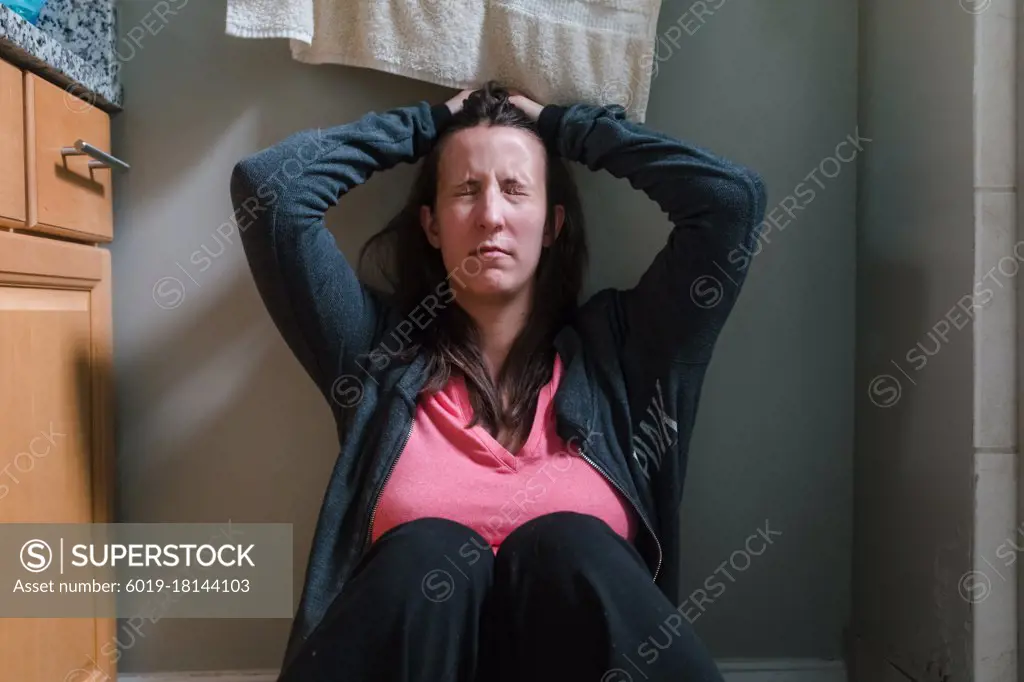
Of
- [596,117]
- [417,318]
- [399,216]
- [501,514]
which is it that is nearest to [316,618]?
[501,514]

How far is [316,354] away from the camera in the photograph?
899mm

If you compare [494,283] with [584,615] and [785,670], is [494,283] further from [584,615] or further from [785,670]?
[785,670]

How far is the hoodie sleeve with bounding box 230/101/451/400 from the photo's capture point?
2.76 ft

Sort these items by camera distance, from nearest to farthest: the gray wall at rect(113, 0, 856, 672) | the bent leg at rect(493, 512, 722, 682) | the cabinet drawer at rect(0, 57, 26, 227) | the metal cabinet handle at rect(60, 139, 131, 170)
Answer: the bent leg at rect(493, 512, 722, 682), the cabinet drawer at rect(0, 57, 26, 227), the metal cabinet handle at rect(60, 139, 131, 170), the gray wall at rect(113, 0, 856, 672)

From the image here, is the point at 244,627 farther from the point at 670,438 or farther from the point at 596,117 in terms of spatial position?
the point at 596,117

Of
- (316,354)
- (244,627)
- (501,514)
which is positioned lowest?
(244,627)

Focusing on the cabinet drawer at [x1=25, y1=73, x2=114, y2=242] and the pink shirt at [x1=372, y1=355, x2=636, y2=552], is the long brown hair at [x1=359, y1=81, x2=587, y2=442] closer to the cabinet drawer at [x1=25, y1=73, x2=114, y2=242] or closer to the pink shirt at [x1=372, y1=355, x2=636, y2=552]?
the pink shirt at [x1=372, y1=355, x2=636, y2=552]

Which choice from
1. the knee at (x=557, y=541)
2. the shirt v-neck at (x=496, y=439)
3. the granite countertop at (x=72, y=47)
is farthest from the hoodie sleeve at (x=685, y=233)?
the granite countertop at (x=72, y=47)

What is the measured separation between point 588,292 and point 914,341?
430 mm

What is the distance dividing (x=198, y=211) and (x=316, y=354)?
1.10ft

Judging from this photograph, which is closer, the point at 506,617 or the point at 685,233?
the point at 506,617

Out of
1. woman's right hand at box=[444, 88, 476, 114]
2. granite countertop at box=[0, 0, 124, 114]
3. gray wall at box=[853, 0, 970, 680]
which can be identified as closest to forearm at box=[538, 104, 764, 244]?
woman's right hand at box=[444, 88, 476, 114]

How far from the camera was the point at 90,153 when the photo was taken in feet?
2.94

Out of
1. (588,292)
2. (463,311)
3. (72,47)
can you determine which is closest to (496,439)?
(463,311)
